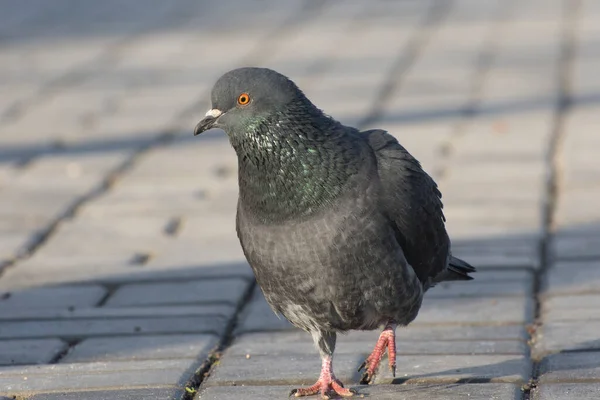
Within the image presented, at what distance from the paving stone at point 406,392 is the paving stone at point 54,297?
129 centimetres

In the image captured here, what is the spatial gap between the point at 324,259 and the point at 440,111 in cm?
494

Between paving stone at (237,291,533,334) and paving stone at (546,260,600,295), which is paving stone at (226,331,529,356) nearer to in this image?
paving stone at (237,291,533,334)

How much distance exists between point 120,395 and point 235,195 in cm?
298

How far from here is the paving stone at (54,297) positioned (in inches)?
198

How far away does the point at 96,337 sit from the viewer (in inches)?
181

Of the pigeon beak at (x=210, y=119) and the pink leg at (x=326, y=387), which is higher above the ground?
the pigeon beak at (x=210, y=119)

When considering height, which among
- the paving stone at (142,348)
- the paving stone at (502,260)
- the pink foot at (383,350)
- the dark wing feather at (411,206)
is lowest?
the paving stone at (502,260)

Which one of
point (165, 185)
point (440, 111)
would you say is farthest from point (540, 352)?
point (440, 111)

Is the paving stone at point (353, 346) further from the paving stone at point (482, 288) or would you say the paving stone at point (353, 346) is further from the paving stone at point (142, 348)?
the paving stone at point (482, 288)

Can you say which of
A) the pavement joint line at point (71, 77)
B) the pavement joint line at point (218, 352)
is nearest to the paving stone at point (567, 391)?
the pavement joint line at point (218, 352)

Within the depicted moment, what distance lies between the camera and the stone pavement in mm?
4172

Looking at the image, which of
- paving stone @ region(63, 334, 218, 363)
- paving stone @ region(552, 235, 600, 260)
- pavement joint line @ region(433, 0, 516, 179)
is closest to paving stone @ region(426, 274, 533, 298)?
paving stone @ region(552, 235, 600, 260)

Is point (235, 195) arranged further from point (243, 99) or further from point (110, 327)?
point (243, 99)

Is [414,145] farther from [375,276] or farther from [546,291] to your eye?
[375,276]
